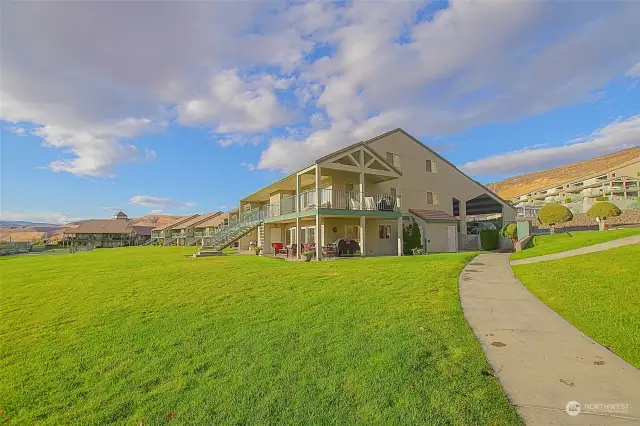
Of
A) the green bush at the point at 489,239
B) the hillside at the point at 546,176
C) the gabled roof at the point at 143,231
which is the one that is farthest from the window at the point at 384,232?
the hillside at the point at 546,176

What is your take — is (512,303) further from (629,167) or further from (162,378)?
(629,167)

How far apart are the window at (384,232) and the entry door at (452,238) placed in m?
5.22

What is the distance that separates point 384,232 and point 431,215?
4332mm

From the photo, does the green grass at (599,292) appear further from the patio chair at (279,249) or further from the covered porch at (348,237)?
the patio chair at (279,249)

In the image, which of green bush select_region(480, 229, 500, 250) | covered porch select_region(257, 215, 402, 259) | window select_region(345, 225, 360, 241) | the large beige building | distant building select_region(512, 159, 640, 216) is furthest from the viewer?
distant building select_region(512, 159, 640, 216)

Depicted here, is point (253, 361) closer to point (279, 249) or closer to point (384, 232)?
point (384, 232)

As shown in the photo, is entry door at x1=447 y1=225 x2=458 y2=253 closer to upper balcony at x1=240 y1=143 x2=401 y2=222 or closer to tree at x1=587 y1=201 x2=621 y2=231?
upper balcony at x1=240 y1=143 x2=401 y2=222

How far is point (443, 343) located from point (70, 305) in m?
9.42

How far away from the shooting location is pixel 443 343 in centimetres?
501

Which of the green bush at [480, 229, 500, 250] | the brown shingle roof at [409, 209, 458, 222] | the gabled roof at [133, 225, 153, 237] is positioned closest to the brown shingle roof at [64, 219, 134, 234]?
the gabled roof at [133, 225, 153, 237]

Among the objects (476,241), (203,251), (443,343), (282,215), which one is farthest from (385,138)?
(443,343)

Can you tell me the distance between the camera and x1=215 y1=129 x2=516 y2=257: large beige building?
65.4ft

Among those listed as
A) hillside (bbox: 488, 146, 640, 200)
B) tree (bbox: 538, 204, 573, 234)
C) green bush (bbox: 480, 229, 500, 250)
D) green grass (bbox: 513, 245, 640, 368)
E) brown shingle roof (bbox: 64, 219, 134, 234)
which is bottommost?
green grass (bbox: 513, 245, 640, 368)

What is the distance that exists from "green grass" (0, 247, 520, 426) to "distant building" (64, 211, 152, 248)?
81814mm
